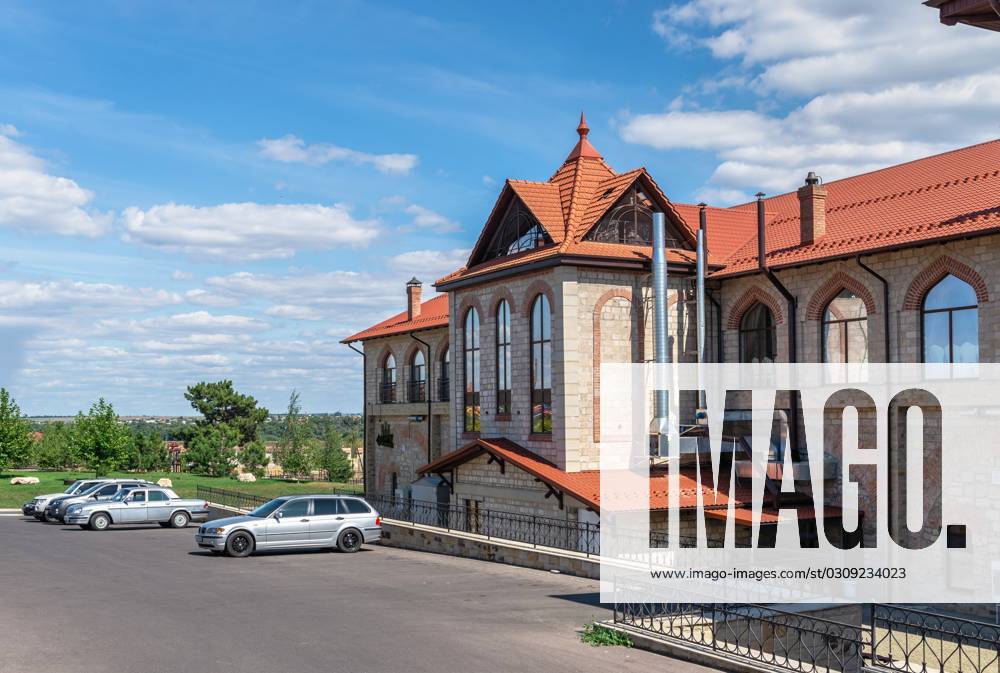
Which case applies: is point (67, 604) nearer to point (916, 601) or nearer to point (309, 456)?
point (916, 601)

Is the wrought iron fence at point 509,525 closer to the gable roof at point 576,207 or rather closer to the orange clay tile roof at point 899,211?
the gable roof at point 576,207

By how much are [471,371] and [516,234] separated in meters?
4.54

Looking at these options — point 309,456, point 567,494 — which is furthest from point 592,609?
point 309,456

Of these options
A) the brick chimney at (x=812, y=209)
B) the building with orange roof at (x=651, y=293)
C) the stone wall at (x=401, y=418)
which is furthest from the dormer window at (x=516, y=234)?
the stone wall at (x=401, y=418)

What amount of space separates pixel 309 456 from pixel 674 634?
73.1m

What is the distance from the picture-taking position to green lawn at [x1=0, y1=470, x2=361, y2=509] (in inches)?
2045

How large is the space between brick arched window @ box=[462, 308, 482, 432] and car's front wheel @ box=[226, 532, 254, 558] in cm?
793

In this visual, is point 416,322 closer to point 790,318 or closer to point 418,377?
point 418,377

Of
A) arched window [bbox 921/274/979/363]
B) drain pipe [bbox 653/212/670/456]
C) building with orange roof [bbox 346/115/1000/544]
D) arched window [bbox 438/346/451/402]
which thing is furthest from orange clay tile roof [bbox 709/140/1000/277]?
arched window [bbox 438/346/451/402]

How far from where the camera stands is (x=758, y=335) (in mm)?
26281

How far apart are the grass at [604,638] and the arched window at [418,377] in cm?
2799

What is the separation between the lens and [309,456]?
83.4m

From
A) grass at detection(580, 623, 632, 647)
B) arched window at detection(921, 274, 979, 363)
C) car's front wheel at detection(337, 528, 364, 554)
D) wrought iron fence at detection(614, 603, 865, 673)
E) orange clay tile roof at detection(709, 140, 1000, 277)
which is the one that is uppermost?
orange clay tile roof at detection(709, 140, 1000, 277)

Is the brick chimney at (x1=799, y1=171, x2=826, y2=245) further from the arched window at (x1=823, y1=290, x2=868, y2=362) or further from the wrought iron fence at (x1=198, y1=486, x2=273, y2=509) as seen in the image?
the wrought iron fence at (x1=198, y1=486, x2=273, y2=509)
